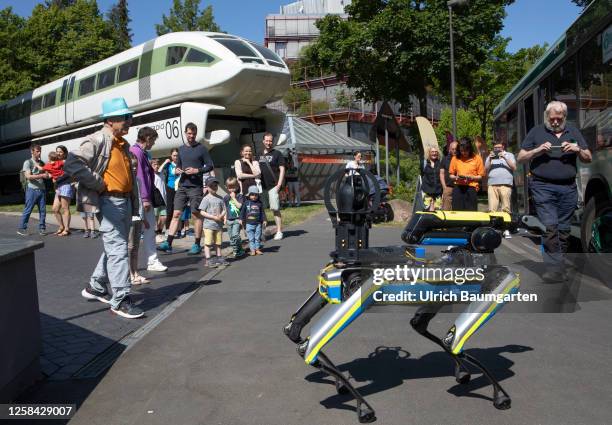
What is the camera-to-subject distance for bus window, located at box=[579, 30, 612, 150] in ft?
22.1

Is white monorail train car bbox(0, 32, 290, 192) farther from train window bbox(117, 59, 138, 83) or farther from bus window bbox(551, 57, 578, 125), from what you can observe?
bus window bbox(551, 57, 578, 125)

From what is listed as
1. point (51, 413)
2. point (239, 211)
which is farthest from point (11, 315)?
point (239, 211)

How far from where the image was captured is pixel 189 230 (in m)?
13.5

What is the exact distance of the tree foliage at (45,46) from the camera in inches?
1364

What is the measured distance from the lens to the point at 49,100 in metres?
23.5

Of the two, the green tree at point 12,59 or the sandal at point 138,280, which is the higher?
the green tree at point 12,59

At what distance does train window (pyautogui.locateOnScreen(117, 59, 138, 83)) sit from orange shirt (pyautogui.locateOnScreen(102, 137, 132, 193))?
13.2m

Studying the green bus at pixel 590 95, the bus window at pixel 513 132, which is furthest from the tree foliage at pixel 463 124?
the green bus at pixel 590 95

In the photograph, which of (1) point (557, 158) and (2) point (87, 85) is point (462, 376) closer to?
(1) point (557, 158)

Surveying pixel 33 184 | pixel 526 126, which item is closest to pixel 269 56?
pixel 33 184

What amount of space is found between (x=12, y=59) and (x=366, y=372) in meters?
37.6

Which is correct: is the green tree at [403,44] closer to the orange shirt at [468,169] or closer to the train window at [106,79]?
the train window at [106,79]

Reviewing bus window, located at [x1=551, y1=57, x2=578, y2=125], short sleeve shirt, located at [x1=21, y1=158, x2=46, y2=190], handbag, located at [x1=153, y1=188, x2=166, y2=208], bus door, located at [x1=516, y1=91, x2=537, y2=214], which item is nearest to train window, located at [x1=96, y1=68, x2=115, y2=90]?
short sleeve shirt, located at [x1=21, y1=158, x2=46, y2=190]

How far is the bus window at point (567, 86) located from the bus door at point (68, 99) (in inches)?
708
